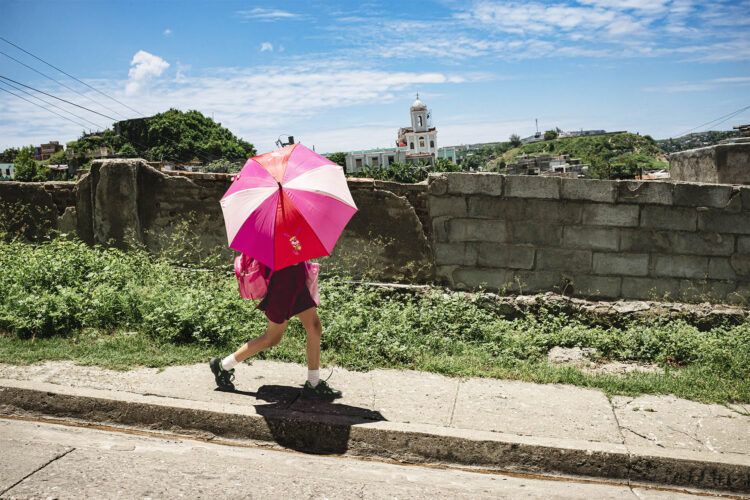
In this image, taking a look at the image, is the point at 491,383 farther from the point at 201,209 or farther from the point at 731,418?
the point at 201,209

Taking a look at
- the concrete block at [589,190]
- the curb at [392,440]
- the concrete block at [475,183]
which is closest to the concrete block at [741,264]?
the concrete block at [589,190]

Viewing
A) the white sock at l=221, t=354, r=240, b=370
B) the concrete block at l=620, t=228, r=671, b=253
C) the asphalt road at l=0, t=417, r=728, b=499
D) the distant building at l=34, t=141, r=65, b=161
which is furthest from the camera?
the distant building at l=34, t=141, r=65, b=161

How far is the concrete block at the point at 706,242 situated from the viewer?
6.00 metres

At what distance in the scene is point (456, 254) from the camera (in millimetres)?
6203

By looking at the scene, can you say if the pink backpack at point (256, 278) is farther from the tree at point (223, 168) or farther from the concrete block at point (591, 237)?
the tree at point (223, 168)

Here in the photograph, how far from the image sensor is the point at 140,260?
6559 mm

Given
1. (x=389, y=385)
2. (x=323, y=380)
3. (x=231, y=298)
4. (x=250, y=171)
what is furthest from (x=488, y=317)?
(x=250, y=171)

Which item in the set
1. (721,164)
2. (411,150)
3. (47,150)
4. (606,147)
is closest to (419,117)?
(411,150)

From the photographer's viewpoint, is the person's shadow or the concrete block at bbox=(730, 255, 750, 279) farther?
the concrete block at bbox=(730, 255, 750, 279)

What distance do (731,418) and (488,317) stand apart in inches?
93.9

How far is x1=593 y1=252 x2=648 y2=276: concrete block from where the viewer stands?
6051 millimetres

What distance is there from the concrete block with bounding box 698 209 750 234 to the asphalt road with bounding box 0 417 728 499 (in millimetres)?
3596

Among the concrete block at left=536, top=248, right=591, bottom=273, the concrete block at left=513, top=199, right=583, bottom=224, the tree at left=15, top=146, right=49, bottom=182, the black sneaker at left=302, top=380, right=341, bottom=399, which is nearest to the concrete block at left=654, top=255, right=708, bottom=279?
the concrete block at left=536, top=248, right=591, bottom=273

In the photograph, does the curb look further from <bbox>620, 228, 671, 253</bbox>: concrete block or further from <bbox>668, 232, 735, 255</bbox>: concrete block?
<bbox>668, 232, 735, 255</bbox>: concrete block
